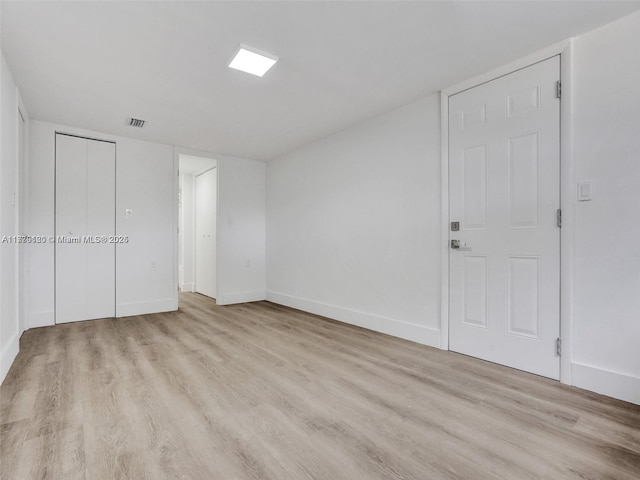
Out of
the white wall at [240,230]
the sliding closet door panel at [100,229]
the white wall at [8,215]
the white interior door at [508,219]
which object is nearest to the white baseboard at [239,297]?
the white wall at [240,230]

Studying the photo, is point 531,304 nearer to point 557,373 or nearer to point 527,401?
point 557,373

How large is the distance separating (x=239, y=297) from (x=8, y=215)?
10.4ft

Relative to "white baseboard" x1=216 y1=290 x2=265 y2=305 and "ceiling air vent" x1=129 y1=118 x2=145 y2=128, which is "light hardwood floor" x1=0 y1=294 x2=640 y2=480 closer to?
"white baseboard" x1=216 y1=290 x2=265 y2=305

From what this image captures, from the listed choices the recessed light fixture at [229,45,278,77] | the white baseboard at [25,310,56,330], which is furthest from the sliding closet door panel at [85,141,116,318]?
the recessed light fixture at [229,45,278,77]

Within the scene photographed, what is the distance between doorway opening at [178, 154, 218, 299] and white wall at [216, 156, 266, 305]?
0.23 meters

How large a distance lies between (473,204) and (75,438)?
10.1 feet

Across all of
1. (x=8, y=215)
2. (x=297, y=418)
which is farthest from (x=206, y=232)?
(x=297, y=418)

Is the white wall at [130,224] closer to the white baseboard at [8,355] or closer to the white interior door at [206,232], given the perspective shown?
the white interior door at [206,232]

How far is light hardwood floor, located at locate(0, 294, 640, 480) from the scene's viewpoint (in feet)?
4.66

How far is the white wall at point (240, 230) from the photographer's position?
520 centimetres

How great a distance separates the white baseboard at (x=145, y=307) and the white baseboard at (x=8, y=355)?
1.43 m

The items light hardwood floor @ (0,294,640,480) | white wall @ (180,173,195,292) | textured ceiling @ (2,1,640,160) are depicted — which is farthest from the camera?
white wall @ (180,173,195,292)

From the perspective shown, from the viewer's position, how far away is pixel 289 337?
3377 mm

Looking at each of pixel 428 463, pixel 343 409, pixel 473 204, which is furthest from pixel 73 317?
pixel 473 204
